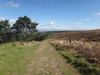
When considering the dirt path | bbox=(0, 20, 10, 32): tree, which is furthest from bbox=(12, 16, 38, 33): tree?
the dirt path

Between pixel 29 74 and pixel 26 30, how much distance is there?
46380 millimetres

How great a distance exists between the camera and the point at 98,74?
5.70 m

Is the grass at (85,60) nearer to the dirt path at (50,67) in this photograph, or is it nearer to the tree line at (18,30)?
the dirt path at (50,67)

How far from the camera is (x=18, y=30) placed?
1967 inches

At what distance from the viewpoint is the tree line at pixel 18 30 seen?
47.9 meters

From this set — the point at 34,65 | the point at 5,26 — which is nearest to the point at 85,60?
the point at 34,65

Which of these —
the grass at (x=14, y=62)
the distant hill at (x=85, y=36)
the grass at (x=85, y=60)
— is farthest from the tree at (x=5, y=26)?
the grass at (x=85, y=60)

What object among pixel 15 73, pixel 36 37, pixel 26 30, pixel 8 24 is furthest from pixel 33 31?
pixel 15 73

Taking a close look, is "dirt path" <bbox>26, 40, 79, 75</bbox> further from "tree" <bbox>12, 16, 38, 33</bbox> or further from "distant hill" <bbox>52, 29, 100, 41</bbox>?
"tree" <bbox>12, 16, 38, 33</bbox>

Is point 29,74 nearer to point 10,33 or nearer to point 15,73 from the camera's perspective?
point 15,73

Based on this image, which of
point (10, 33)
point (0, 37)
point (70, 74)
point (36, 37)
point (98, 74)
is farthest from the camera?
point (36, 37)

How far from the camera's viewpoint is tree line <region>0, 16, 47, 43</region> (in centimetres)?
4788

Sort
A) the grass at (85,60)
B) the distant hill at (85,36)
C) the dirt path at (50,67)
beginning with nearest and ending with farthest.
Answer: the grass at (85,60), the dirt path at (50,67), the distant hill at (85,36)

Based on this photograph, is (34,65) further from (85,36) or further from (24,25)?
(24,25)
